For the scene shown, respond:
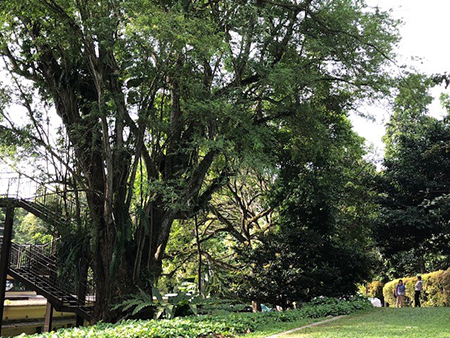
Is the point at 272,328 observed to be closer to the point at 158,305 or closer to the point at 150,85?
the point at 158,305

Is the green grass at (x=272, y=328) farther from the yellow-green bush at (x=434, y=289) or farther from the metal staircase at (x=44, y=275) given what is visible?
the yellow-green bush at (x=434, y=289)

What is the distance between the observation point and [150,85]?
10688 millimetres

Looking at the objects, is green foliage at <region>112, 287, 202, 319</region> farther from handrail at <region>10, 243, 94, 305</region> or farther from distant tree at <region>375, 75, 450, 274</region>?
distant tree at <region>375, 75, 450, 274</region>

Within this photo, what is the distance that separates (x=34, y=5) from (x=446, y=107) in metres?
16.4

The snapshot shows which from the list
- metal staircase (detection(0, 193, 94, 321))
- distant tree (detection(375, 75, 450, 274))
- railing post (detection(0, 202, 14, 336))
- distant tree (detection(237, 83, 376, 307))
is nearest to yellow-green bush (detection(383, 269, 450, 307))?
distant tree (detection(375, 75, 450, 274))

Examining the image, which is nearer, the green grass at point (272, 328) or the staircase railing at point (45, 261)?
the green grass at point (272, 328)

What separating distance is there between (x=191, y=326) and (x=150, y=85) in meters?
5.61

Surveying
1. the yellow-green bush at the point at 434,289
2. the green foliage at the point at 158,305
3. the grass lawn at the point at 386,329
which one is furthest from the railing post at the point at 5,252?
the yellow-green bush at the point at 434,289

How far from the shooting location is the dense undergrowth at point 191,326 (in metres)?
6.87

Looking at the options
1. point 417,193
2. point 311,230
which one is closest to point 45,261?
point 311,230

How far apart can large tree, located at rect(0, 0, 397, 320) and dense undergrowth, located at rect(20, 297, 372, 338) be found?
2.55m

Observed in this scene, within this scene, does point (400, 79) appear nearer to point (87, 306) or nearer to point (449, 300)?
point (449, 300)

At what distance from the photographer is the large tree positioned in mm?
9609

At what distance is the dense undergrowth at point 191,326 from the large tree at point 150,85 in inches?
100
